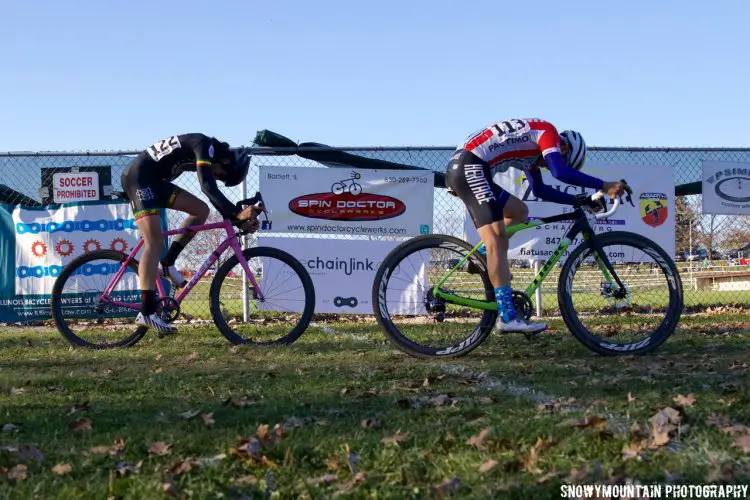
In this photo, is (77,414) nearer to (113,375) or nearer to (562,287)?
(113,375)

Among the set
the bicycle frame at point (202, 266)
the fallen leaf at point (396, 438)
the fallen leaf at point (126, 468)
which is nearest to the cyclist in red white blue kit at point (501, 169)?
the bicycle frame at point (202, 266)

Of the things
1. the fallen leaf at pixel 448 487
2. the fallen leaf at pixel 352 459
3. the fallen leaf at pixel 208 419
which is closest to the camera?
the fallen leaf at pixel 448 487

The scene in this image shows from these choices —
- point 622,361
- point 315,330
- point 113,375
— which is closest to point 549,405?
point 622,361

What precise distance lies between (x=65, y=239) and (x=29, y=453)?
246 inches

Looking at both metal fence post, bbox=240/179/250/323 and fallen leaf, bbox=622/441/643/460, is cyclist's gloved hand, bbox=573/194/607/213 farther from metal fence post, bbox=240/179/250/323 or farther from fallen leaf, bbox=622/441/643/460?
metal fence post, bbox=240/179/250/323

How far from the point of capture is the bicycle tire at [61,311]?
258 inches

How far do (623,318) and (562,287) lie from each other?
2.84 metres

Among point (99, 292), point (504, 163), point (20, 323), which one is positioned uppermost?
point (504, 163)

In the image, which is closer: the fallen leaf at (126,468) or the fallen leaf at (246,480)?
the fallen leaf at (246,480)

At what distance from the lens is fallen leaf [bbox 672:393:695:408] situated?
3299 mm

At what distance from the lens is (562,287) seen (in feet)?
17.4

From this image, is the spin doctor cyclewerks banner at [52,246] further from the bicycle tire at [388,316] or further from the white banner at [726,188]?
the white banner at [726,188]

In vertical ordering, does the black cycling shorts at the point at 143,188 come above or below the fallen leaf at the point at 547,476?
above

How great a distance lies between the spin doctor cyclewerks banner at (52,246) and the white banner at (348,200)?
1846 mm
